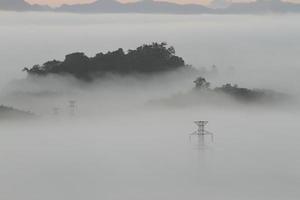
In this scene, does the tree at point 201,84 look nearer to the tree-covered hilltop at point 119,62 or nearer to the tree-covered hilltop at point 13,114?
the tree-covered hilltop at point 119,62

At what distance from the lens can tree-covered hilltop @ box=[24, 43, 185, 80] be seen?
4712 inches

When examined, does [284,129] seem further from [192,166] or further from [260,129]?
[192,166]

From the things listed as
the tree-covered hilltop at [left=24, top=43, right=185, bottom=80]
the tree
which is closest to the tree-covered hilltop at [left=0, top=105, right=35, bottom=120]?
the tree-covered hilltop at [left=24, top=43, right=185, bottom=80]

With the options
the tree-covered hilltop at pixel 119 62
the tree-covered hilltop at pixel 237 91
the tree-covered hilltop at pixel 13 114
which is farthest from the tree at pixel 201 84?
the tree-covered hilltop at pixel 13 114

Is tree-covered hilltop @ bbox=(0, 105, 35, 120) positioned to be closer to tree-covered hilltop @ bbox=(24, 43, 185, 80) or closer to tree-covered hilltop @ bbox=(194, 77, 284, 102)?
tree-covered hilltop @ bbox=(24, 43, 185, 80)

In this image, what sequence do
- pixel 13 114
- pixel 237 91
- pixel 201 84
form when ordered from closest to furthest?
pixel 13 114, pixel 201 84, pixel 237 91

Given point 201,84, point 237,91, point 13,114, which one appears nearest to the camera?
point 13,114

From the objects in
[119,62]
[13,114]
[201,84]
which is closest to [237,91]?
[201,84]

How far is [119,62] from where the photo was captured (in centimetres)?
12244

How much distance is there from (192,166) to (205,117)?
4415 cm

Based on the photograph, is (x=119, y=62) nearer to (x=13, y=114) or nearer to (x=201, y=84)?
(x=201, y=84)

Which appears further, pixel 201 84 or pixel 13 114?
pixel 201 84

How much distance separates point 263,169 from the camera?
80.1 m

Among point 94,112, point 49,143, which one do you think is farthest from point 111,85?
point 49,143
